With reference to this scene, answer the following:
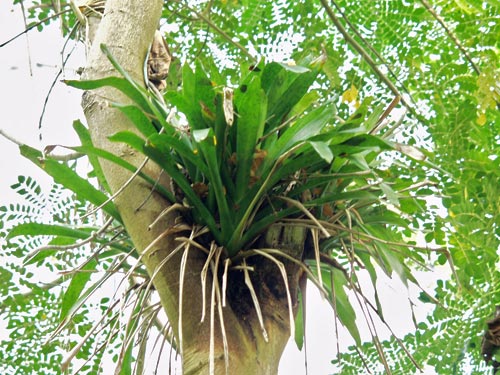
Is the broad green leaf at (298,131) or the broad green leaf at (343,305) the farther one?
the broad green leaf at (343,305)

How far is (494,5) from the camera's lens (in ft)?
6.29

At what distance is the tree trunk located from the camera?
1.01 metres

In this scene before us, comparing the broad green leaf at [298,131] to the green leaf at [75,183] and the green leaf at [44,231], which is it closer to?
the green leaf at [75,183]

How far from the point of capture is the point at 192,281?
1.06m

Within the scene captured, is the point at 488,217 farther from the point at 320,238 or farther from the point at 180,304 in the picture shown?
the point at 180,304

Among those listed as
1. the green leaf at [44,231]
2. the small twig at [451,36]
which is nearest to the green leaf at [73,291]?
the green leaf at [44,231]

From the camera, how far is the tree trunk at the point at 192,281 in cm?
101

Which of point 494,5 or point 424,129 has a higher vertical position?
point 494,5

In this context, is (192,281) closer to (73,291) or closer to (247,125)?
(247,125)

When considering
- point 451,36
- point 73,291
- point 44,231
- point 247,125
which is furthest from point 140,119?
point 451,36

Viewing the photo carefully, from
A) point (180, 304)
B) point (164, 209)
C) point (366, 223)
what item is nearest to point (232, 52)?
point (366, 223)

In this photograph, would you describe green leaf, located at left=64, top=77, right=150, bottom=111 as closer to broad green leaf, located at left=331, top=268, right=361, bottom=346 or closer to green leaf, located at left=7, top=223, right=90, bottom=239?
green leaf, located at left=7, top=223, right=90, bottom=239

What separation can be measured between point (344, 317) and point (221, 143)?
1.57ft

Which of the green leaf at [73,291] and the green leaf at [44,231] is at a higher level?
the green leaf at [44,231]
